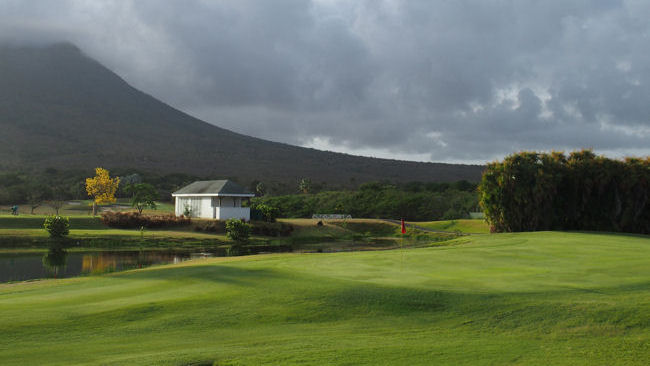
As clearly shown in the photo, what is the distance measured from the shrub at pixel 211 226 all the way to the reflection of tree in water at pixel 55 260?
1306 cm

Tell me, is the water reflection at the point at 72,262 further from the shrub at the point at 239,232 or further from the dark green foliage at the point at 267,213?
the dark green foliage at the point at 267,213

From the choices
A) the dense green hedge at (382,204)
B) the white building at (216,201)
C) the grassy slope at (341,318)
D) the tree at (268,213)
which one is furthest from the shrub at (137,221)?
the grassy slope at (341,318)

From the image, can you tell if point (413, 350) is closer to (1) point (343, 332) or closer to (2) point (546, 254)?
(1) point (343, 332)

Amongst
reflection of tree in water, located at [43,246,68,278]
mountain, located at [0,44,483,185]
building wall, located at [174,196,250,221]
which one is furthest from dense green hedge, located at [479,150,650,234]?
mountain, located at [0,44,483,185]

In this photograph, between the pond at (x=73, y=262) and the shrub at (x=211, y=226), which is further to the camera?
the shrub at (x=211, y=226)

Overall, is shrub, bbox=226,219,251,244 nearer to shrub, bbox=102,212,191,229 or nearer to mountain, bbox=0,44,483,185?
shrub, bbox=102,212,191,229

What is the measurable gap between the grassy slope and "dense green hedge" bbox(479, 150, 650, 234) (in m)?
22.6

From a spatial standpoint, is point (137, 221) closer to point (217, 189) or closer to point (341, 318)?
point (217, 189)

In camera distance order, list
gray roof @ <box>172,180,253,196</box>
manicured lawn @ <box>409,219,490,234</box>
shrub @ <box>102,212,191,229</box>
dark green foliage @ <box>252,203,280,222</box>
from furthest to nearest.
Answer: dark green foliage @ <box>252,203,280,222</box>
gray roof @ <box>172,180,253,196</box>
manicured lawn @ <box>409,219,490,234</box>
shrub @ <box>102,212,191,229</box>

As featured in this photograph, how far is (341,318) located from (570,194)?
32313mm

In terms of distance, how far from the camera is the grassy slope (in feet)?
25.8

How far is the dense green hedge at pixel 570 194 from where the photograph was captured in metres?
36.5

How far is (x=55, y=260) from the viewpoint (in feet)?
93.6

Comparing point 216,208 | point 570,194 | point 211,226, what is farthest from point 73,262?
point 570,194
